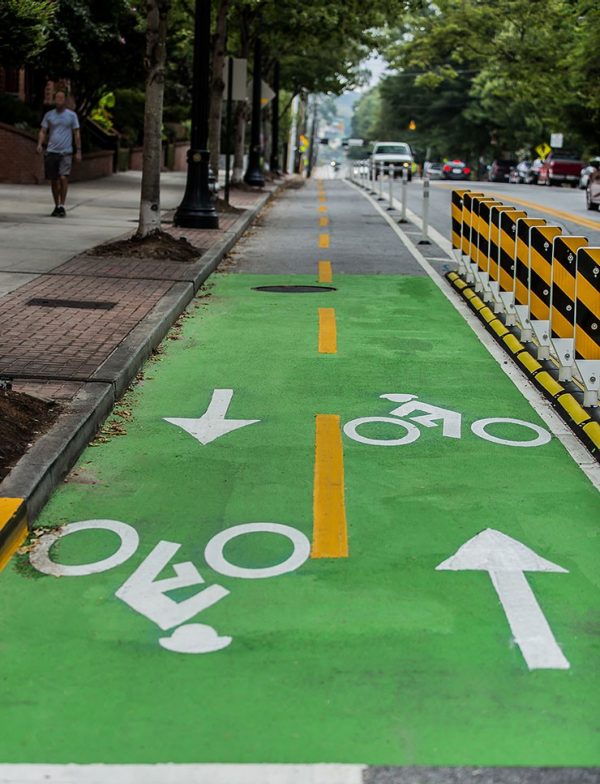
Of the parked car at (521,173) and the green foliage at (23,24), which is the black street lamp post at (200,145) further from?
the parked car at (521,173)

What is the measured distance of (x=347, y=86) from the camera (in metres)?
59.2

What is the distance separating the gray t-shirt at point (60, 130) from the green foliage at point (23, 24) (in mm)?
1085

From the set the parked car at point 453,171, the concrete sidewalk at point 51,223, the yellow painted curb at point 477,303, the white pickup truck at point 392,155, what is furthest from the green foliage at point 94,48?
the parked car at point 453,171

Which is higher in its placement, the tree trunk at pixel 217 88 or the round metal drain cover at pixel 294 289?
the tree trunk at pixel 217 88

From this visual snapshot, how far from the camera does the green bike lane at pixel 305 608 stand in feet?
12.5

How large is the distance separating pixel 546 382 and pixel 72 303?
15.5ft

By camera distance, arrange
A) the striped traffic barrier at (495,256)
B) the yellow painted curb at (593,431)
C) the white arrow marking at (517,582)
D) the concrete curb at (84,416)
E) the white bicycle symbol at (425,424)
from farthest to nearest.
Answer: the striped traffic barrier at (495,256)
the white bicycle symbol at (425,424)
the yellow painted curb at (593,431)
the concrete curb at (84,416)
the white arrow marking at (517,582)

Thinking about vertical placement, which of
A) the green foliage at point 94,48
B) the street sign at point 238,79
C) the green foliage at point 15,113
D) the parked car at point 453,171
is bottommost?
the parked car at point 453,171

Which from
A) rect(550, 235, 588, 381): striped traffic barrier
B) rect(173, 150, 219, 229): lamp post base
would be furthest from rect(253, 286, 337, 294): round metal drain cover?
rect(173, 150, 219, 229): lamp post base

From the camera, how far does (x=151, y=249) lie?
15578 mm

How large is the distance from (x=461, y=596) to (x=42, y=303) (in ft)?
23.9

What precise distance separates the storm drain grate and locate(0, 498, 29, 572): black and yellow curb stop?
5923 millimetres

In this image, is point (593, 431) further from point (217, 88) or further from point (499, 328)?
point (217, 88)

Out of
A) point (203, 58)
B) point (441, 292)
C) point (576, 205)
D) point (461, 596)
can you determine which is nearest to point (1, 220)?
point (203, 58)
